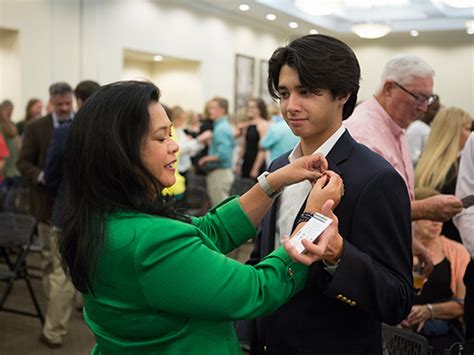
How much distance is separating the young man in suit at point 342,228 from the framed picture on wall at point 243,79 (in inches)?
495

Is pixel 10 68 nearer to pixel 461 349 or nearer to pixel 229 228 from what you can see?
pixel 229 228

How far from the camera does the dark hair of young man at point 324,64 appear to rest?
4.85ft

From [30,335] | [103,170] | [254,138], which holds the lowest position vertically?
[30,335]

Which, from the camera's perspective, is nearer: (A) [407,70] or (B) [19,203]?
(A) [407,70]

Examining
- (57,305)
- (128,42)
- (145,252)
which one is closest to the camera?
(145,252)

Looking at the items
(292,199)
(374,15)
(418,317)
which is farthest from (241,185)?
(374,15)

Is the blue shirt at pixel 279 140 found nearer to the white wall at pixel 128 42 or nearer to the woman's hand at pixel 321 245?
the white wall at pixel 128 42

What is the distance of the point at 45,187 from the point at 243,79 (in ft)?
34.4

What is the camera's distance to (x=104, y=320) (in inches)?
50.7

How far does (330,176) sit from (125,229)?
49 cm

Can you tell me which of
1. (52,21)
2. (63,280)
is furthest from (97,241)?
(52,21)

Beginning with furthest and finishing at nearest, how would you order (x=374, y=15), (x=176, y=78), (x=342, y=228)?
1. (x=374, y=15)
2. (x=176, y=78)
3. (x=342, y=228)

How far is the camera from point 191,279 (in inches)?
46.8

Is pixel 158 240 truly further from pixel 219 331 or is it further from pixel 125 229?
pixel 219 331
